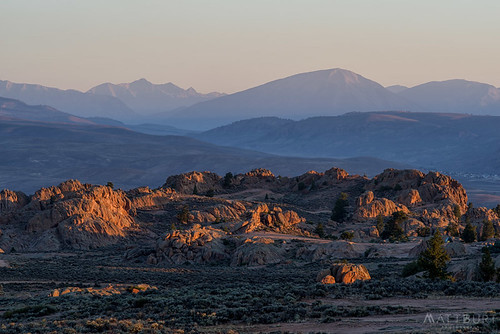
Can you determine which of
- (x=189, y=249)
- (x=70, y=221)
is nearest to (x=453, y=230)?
(x=189, y=249)

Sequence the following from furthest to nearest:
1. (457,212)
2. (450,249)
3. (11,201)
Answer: (457,212) → (11,201) → (450,249)

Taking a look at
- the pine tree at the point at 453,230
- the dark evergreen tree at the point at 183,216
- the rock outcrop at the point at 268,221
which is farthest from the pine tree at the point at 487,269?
the dark evergreen tree at the point at 183,216

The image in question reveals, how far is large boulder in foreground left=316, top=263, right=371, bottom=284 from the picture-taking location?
3850 centimetres

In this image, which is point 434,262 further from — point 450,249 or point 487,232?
point 487,232

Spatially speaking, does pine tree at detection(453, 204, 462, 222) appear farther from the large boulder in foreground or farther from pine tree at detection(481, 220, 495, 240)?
the large boulder in foreground

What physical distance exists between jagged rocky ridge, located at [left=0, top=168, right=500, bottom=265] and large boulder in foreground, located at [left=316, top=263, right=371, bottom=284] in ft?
57.5

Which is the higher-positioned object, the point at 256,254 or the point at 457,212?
the point at 457,212

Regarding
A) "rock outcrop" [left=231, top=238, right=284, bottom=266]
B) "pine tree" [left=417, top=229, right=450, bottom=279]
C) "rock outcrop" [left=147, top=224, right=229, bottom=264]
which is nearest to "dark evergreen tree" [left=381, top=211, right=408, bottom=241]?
"rock outcrop" [left=231, top=238, right=284, bottom=266]

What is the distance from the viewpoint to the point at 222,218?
77875 mm

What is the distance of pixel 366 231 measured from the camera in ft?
252

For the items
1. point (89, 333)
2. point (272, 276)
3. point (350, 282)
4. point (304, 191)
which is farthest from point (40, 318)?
point (304, 191)

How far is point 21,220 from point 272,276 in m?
36.8

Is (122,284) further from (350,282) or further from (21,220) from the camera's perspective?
(21,220)

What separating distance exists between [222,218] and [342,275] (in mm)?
39770
